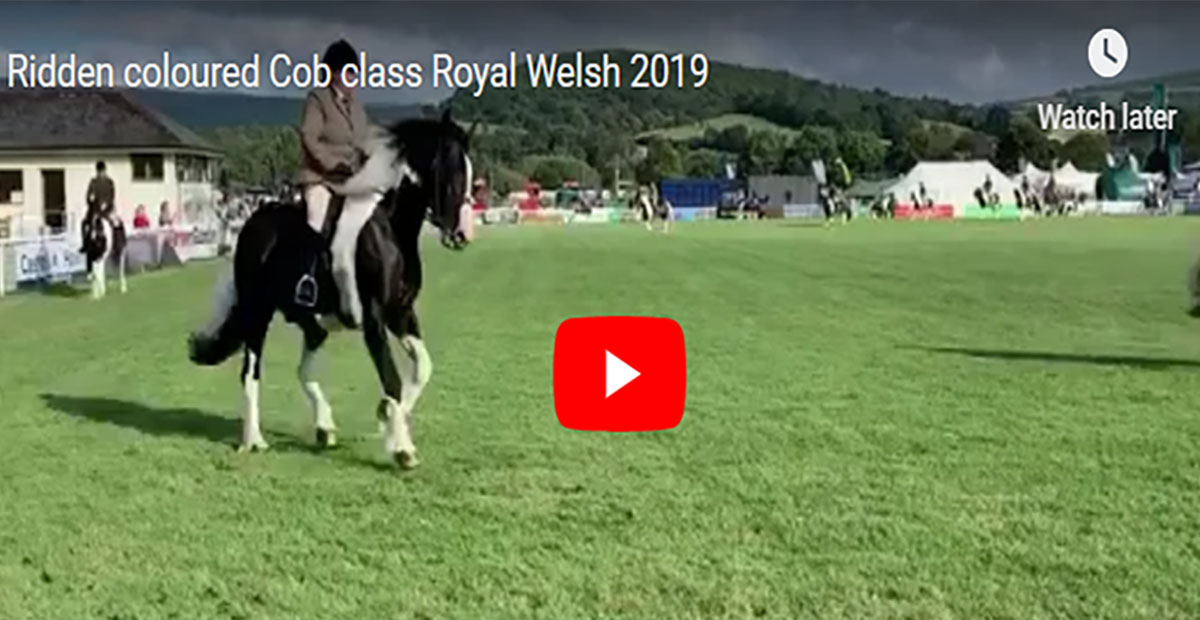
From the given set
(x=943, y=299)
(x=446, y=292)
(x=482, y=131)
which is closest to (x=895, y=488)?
(x=482, y=131)

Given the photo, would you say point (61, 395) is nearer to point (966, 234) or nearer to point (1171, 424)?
point (1171, 424)

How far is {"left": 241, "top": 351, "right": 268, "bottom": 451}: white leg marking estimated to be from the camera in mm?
10414

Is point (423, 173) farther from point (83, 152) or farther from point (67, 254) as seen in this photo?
point (83, 152)

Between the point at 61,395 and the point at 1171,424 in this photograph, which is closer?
the point at 1171,424

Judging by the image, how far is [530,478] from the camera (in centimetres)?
923

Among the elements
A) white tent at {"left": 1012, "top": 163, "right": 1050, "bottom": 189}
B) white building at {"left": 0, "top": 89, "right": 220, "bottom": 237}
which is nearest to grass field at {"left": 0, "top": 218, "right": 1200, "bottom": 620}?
white building at {"left": 0, "top": 89, "right": 220, "bottom": 237}

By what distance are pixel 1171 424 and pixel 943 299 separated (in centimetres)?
1302

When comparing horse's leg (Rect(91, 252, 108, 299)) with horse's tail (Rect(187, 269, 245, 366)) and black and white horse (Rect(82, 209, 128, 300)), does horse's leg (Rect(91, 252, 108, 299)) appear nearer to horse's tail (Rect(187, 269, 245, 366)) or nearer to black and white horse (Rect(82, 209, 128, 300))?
black and white horse (Rect(82, 209, 128, 300))

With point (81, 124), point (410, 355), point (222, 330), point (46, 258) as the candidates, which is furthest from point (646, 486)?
point (81, 124)

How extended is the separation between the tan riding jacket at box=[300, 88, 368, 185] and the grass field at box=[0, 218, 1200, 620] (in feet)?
6.38

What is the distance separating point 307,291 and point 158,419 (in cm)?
280

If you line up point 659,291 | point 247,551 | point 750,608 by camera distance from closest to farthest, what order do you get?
point 750,608 → point 247,551 → point 659,291

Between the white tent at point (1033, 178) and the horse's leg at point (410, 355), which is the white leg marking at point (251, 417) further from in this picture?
the white tent at point (1033, 178)

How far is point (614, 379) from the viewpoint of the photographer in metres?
11.0
